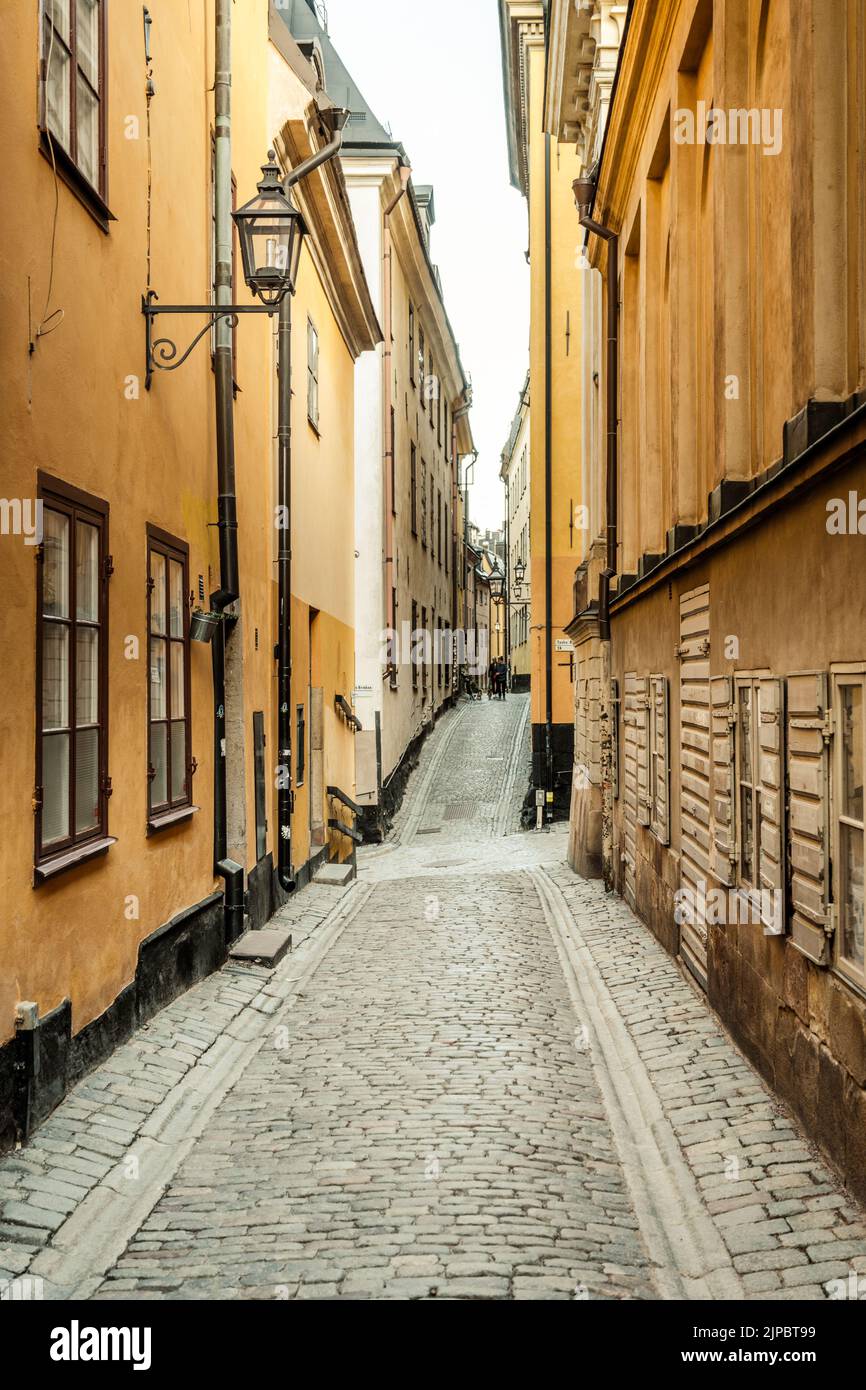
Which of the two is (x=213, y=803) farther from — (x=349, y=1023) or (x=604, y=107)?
(x=604, y=107)

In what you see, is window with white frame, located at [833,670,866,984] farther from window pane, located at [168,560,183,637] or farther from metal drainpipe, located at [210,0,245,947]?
metal drainpipe, located at [210,0,245,947]

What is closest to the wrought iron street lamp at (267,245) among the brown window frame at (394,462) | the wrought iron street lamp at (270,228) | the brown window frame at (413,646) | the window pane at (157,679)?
the wrought iron street lamp at (270,228)

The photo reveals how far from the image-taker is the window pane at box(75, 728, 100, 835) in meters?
6.74

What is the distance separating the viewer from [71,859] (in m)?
6.36

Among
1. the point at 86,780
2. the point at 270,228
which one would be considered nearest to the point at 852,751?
the point at 86,780

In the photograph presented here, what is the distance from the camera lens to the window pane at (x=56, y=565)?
6.20 m

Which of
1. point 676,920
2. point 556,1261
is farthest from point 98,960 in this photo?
point 676,920

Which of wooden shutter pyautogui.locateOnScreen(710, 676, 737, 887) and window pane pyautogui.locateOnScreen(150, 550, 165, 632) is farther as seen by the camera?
window pane pyautogui.locateOnScreen(150, 550, 165, 632)

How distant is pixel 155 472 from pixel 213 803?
9.39 feet

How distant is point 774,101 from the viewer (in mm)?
7336

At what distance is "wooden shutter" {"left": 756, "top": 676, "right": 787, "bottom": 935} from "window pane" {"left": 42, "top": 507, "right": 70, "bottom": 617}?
3532 mm

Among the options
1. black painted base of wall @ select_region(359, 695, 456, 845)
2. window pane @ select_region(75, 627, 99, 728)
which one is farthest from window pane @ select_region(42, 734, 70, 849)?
black painted base of wall @ select_region(359, 695, 456, 845)

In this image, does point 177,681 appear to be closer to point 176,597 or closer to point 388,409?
point 176,597

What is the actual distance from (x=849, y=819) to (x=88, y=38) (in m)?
5.61
